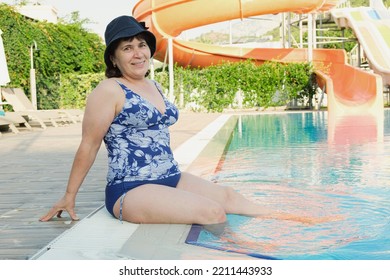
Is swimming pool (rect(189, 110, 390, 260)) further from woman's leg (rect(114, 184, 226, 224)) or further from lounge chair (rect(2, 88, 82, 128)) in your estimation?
lounge chair (rect(2, 88, 82, 128))

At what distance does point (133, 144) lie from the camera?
355 centimetres

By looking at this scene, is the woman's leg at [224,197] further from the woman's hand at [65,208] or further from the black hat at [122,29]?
the black hat at [122,29]

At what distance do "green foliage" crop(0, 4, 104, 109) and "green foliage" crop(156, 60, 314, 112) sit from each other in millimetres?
4099

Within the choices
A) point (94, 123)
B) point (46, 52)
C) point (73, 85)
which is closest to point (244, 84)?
point (73, 85)

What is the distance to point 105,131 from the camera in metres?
3.49

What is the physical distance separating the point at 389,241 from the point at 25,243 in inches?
71.6

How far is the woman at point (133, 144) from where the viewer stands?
3.41 meters

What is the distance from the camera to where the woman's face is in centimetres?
354

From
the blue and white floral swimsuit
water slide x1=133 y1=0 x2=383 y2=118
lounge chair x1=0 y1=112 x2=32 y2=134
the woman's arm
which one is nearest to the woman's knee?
the blue and white floral swimsuit

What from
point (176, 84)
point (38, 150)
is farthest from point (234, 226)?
point (176, 84)

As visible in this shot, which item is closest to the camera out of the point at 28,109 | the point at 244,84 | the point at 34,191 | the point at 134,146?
the point at 134,146

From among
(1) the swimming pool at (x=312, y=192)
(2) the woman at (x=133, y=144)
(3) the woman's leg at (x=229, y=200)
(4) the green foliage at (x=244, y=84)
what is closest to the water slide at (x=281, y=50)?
(4) the green foliage at (x=244, y=84)

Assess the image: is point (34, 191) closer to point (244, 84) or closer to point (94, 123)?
point (94, 123)

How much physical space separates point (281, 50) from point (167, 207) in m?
21.2
